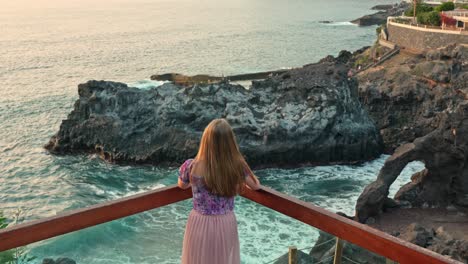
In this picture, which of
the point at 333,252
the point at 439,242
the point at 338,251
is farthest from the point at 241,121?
the point at 338,251

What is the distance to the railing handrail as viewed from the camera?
374 cm

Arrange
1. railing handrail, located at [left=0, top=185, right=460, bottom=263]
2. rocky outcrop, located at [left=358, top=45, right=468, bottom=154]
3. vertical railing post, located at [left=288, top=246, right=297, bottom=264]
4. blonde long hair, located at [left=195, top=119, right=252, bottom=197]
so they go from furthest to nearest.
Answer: rocky outcrop, located at [left=358, top=45, right=468, bottom=154], vertical railing post, located at [left=288, top=246, right=297, bottom=264], blonde long hair, located at [left=195, top=119, right=252, bottom=197], railing handrail, located at [left=0, top=185, right=460, bottom=263]

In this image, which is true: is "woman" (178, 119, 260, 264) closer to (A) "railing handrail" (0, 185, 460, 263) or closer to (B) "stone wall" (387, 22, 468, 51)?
(A) "railing handrail" (0, 185, 460, 263)

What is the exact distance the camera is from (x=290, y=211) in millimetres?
4453

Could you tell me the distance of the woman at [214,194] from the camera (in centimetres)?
416

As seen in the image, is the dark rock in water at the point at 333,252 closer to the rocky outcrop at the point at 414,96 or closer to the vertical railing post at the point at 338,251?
the vertical railing post at the point at 338,251

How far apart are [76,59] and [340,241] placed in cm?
6516

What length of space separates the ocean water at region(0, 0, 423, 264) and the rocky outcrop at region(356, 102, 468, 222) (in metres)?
2.76

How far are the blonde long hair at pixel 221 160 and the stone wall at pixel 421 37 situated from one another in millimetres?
43168

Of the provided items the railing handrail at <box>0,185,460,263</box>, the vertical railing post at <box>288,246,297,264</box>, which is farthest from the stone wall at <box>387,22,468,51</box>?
the railing handrail at <box>0,185,460,263</box>

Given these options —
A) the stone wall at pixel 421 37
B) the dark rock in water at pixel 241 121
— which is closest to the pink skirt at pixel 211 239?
the dark rock in water at pixel 241 121

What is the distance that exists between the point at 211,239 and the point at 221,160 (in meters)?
0.65

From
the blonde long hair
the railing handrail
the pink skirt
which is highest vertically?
the blonde long hair

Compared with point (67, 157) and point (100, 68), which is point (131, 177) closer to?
point (67, 157)
